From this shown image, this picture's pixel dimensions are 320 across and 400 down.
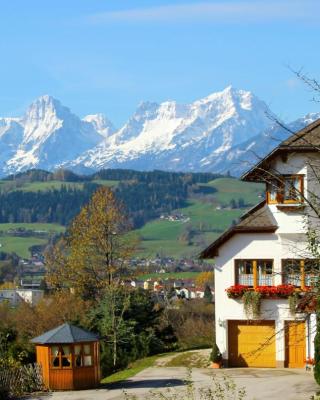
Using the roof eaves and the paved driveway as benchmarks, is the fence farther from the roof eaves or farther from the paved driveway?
the roof eaves

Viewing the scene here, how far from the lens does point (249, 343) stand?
147 ft

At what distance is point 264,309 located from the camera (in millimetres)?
44031

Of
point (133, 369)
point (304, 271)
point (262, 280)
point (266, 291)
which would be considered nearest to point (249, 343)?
point (266, 291)

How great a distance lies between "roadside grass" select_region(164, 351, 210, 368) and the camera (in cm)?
4588

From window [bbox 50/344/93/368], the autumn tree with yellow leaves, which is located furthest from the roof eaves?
the autumn tree with yellow leaves

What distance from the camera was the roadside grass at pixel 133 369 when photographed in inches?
1741

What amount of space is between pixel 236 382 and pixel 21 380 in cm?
805

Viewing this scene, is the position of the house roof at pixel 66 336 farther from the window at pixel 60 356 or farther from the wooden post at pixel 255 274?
the wooden post at pixel 255 274

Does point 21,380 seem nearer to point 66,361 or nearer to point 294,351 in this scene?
point 66,361

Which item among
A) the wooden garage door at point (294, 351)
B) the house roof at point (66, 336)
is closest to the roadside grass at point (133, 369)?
the house roof at point (66, 336)

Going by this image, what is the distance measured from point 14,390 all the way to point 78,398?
10.5 feet

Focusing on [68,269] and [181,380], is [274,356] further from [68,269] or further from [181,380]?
[68,269]

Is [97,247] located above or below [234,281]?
above

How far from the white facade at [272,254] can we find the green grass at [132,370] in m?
3.84
